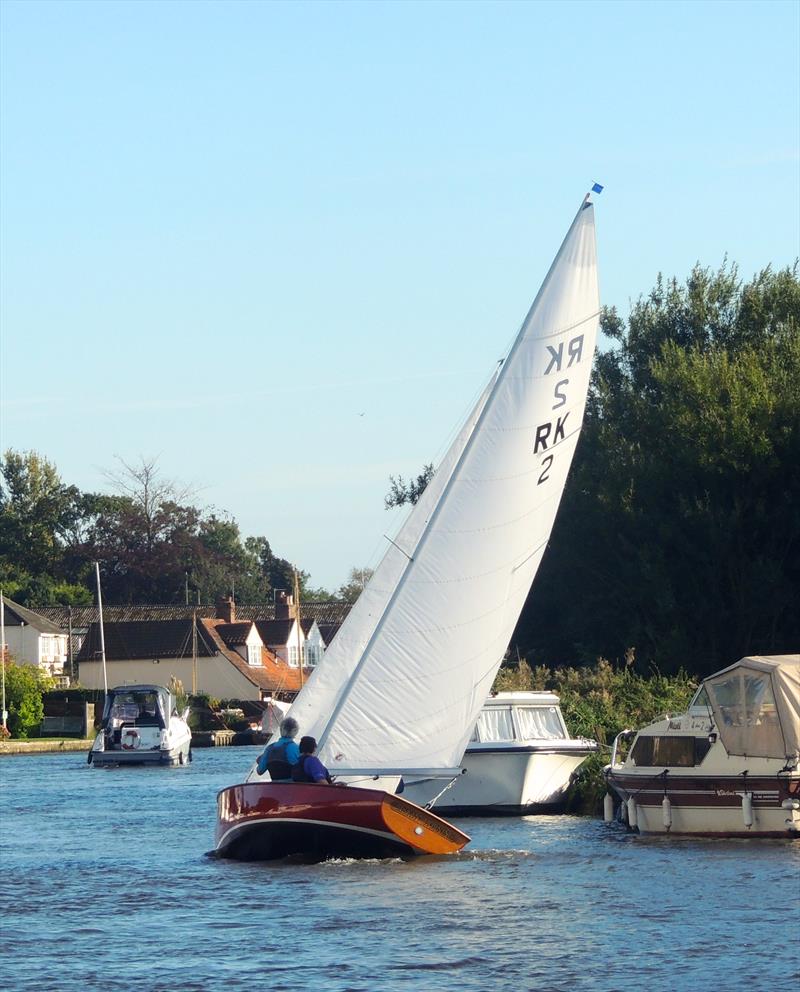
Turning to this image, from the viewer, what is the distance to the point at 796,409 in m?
51.9

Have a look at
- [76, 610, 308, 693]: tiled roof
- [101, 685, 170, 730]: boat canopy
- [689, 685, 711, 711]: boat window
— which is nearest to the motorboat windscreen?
[689, 685, 711, 711]: boat window

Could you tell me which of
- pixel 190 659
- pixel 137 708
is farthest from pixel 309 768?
pixel 190 659

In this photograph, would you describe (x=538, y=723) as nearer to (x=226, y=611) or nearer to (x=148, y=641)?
(x=148, y=641)

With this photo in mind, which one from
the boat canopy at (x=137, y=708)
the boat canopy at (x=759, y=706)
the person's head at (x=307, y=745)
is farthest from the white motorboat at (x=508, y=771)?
the boat canopy at (x=137, y=708)

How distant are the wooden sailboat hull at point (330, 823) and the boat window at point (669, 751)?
204 inches

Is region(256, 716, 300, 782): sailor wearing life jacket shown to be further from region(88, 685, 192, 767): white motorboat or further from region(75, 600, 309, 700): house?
region(75, 600, 309, 700): house

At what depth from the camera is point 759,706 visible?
2917 cm

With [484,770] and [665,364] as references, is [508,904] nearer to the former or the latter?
[484,770]

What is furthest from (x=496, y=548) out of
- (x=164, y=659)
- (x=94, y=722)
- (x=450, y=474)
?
(x=164, y=659)

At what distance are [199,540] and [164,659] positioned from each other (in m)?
39.1

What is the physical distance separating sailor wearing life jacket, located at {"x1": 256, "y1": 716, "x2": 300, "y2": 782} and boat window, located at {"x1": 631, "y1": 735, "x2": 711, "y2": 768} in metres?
7.20

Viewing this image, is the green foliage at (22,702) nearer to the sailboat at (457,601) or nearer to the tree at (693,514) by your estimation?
the tree at (693,514)

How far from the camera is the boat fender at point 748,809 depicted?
2875cm

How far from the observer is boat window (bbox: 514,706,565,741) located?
3753cm
